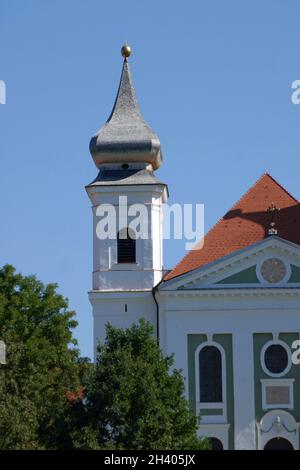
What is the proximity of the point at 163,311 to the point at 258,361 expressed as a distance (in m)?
Answer: 3.70

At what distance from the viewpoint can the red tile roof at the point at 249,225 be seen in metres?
51.7

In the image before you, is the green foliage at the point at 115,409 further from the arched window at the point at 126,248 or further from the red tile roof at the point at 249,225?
the red tile roof at the point at 249,225

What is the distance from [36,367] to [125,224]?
6330 millimetres

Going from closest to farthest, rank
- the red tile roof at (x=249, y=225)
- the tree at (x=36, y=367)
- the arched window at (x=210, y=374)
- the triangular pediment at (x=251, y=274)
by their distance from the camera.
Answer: the tree at (x=36, y=367)
the arched window at (x=210, y=374)
the triangular pediment at (x=251, y=274)
the red tile roof at (x=249, y=225)

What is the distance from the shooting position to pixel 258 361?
4994cm

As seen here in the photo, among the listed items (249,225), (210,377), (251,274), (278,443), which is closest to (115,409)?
(210,377)

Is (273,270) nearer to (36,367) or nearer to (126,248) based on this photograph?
(126,248)

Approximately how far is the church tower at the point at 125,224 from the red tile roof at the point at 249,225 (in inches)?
59.9

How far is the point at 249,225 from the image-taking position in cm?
5269

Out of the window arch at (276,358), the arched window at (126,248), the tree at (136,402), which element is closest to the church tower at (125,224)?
the arched window at (126,248)

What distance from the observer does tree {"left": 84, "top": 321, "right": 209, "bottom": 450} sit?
1558 inches
